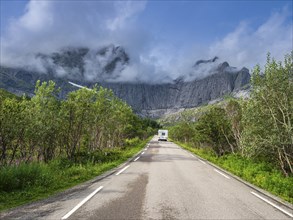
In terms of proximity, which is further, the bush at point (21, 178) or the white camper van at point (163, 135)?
the white camper van at point (163, 135)

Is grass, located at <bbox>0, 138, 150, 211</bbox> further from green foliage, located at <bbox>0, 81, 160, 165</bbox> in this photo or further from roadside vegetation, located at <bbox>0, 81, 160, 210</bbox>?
green foliage, located at <bbox>0, 81, 160, 165</bbox>

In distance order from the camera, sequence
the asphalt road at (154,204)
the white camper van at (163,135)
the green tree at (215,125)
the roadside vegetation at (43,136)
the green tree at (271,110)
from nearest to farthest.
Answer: the asphalt road at (154,204), the roadside vegetation at (43,136), the green tree at (271,110), the green tree at (215,125), the white camper van at (163,135)

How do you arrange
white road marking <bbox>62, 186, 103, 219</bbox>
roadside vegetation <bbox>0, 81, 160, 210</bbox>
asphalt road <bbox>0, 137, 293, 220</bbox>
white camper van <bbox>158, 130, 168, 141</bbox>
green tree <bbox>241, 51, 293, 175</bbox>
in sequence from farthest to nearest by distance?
white camper van <bbox>158, 130, 168, 141</bbox>
green tree <bbox>241, 51, 293, 175</bbox>
roadside vegetation <bbox>0, 81, 160, 210</bbox>
asphalt road <bbox>0, 137, 293, 220</bbox>
white road marking <bbox>62, 186, 103, 219</bbox>

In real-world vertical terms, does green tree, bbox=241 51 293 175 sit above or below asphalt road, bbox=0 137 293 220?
above

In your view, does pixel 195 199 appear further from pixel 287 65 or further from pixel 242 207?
pixel 287 65

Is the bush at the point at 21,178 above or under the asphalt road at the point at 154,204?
above

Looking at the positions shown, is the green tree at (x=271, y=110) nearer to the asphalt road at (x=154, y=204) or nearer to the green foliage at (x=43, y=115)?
the asphalt road at (x=154, y=204)

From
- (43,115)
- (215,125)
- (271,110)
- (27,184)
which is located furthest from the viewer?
(215,125)

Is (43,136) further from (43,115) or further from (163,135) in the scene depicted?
(163,135)

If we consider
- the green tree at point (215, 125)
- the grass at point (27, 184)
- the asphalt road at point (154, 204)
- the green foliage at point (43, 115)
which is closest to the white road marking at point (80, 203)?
the asphalt road at point (154, 204)

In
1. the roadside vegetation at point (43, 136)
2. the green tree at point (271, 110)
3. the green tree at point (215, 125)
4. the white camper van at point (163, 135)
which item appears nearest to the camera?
the roadside vegetation at point (43, 136)

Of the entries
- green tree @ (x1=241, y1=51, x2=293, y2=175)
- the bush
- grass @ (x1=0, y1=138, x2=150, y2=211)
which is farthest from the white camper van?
the bush

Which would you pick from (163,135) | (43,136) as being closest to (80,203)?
(43,136)

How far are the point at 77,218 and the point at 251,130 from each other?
12039 millimetres
